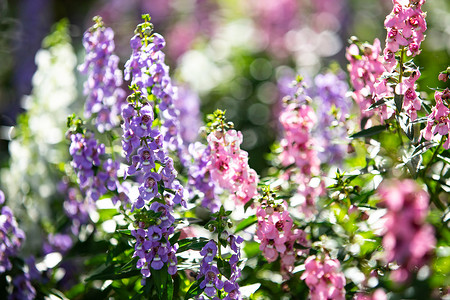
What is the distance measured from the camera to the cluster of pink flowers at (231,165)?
5.63 feet

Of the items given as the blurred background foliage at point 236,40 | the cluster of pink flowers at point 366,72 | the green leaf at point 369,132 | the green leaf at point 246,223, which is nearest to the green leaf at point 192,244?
the green leaf at point 246,223

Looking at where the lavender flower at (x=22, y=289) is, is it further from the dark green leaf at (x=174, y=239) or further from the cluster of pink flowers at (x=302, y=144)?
the cluster of pink flowers at (x=302, y=144)

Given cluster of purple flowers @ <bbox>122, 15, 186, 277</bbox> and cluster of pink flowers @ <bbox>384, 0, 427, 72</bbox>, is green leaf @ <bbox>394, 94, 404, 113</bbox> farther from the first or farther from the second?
cluster of purple flowers @ <bbox>122, 15, 186, 277</bbox>

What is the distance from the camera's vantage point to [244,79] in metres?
4.74

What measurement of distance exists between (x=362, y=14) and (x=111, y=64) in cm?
499

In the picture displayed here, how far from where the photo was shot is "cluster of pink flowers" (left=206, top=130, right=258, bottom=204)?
5.63 feet

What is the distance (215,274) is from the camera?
152 centimetres

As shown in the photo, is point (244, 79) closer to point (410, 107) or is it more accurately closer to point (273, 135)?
point (273, 135)

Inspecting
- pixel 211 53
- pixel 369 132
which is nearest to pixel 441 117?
pixel 369 132

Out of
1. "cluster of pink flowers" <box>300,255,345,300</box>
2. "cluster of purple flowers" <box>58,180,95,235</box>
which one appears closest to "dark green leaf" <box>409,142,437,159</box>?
"cluster of pink flowers" <box>300,255,345,300</box>

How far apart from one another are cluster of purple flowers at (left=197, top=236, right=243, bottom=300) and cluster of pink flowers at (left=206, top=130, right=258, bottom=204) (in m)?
0.23

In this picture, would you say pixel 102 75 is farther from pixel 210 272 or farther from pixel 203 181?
pixel 210 272

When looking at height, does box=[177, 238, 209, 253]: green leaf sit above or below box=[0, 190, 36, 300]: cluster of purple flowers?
above

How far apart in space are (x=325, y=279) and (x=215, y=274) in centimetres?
29
